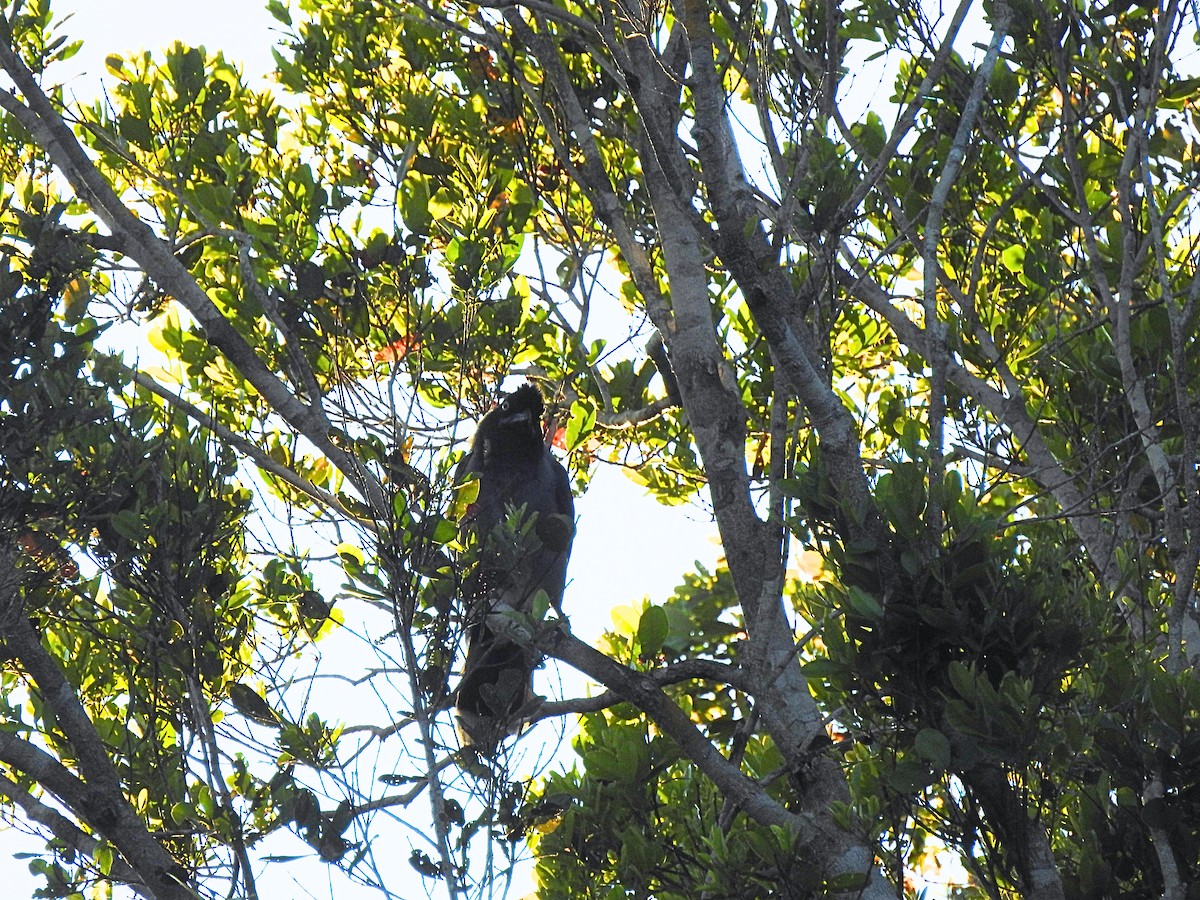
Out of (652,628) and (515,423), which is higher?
(515,423)

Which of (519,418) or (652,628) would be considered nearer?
(652,628)

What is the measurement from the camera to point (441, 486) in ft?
10.9

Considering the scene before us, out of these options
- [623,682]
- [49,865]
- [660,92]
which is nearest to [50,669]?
[49,865]

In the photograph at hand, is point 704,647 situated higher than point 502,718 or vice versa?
point 704,647

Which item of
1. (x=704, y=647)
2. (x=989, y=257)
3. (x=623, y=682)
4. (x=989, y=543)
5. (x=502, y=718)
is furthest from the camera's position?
(x=989, y=257)

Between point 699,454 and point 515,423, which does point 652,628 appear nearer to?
point 699,454

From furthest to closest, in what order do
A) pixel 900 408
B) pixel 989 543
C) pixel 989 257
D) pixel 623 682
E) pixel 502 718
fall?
1. pixel 900 408
2. pixel 989 257
3. pixel 623 682
4. pixel 502 718
5. pixel 989 543

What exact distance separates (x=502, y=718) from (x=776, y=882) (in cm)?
74

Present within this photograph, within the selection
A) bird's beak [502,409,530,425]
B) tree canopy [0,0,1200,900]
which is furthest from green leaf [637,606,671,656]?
bird's beak [502,409,530,425]

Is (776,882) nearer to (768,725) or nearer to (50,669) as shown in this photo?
(768,725)

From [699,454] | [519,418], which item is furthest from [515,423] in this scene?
[699,454]

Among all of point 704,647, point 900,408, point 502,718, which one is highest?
point 900,408

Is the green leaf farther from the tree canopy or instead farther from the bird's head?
the bird's head

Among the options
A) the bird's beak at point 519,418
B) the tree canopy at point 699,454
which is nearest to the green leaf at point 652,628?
the tree canopy at point 699,454
